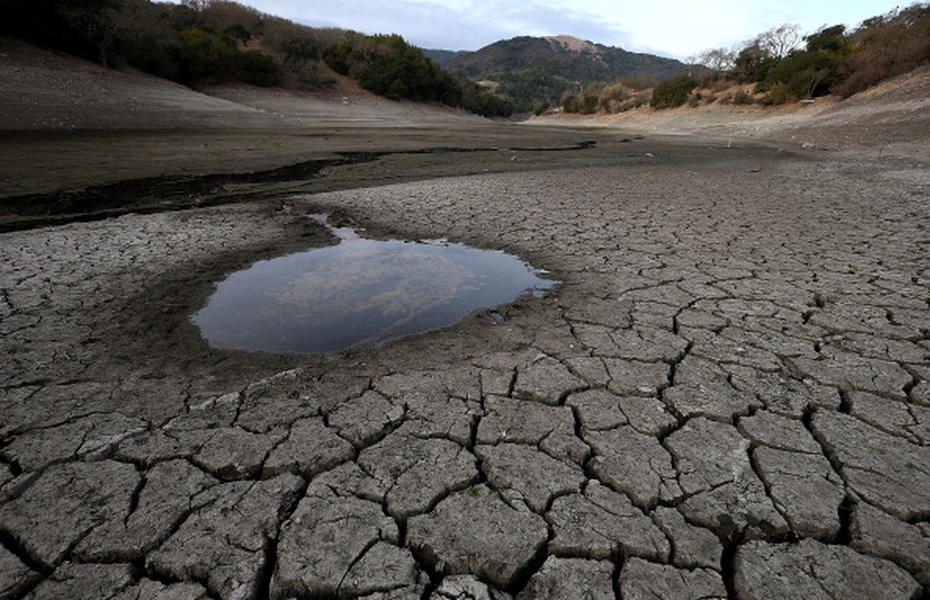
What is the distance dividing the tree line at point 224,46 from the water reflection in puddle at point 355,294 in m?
25.9

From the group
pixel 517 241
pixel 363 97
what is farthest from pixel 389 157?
pixel 363 97

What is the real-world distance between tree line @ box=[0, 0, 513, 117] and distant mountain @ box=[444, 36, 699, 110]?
39.0 metres

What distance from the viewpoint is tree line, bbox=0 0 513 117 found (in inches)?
873

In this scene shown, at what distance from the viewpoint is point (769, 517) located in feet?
5.28

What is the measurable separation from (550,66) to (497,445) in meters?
135

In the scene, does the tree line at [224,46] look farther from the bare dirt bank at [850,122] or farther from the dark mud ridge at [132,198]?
the bare dirt bank at [850,122]

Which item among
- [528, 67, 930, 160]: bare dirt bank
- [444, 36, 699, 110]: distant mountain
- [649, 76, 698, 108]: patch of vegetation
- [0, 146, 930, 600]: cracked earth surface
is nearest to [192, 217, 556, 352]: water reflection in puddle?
[0, 146, 930, 600]: cracked earth surface

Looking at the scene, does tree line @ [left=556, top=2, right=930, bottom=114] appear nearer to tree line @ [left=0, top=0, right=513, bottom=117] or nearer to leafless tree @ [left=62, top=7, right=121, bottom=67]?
tree line @ [left=0, top=0, right=513, bottom=117]

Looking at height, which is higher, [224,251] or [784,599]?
[784,599]

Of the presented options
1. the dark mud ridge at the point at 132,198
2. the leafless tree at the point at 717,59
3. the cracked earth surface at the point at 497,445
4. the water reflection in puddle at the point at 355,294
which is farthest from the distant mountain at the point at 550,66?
the cracked earth surface at the point at 497,445

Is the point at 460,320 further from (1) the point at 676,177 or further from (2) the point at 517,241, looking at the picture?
(1) the point at 676,177

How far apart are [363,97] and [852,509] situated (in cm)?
3974

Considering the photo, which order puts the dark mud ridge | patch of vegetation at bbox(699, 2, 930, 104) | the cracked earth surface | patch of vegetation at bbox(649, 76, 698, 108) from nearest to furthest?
the cracked earth surface, the dark mud ridge, patch of vegetation at bbox(699, 2, 930, 104), patch of vegetation at bbox(649, 76, 698, 108)

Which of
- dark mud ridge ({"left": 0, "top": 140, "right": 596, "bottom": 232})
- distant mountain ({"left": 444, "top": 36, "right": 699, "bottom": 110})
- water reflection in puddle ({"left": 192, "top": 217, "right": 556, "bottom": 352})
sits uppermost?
distant mountain ({"left": 444, "top": 36, "right": 699, "bottom": 110})
